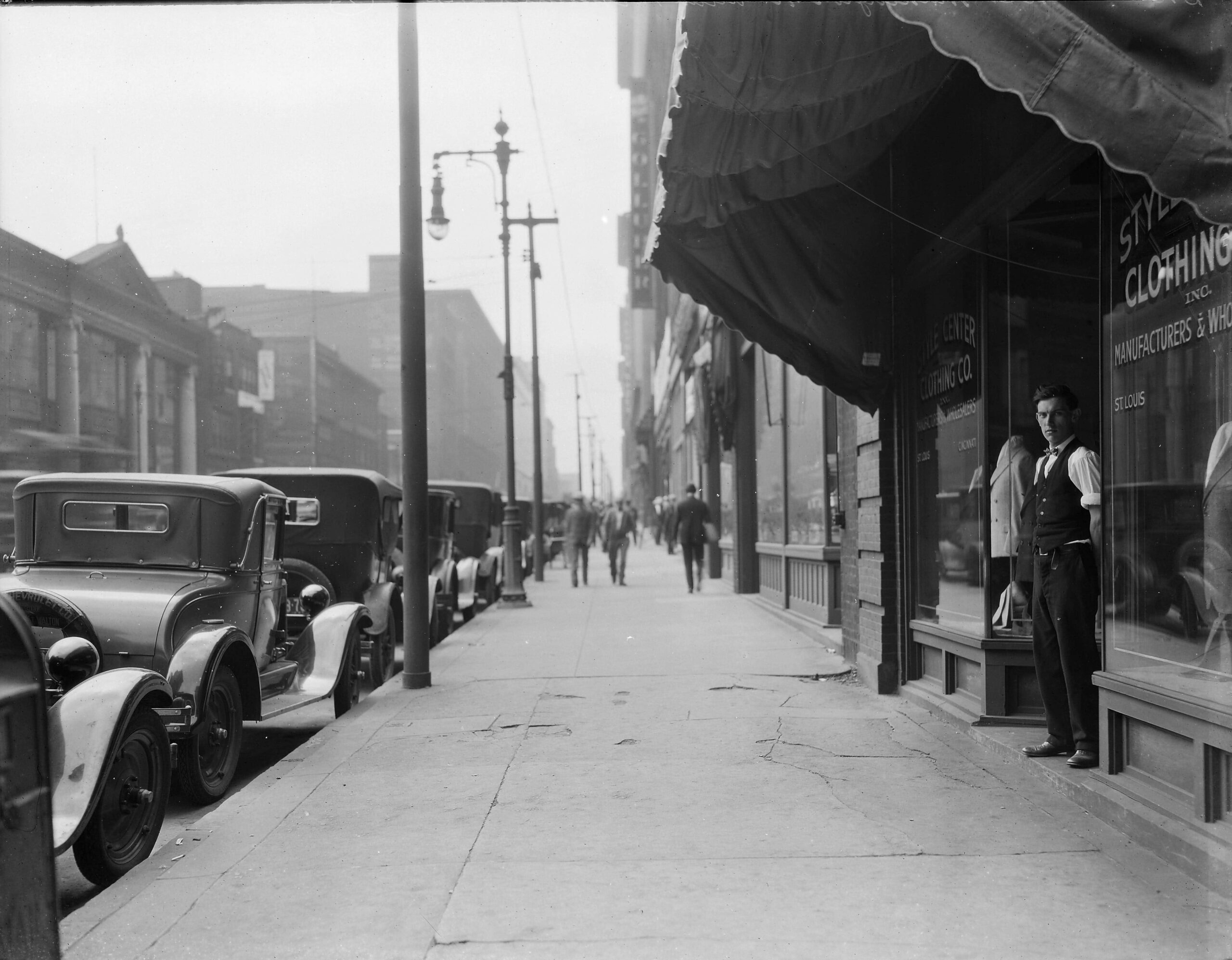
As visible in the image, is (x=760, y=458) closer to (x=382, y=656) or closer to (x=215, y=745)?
(x=382, y=656)

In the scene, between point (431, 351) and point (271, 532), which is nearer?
point (271, 532)

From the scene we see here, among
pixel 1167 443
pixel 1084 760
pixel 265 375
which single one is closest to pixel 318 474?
pixel 1084 760

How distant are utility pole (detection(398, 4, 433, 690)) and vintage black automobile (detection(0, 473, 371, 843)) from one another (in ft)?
3.18

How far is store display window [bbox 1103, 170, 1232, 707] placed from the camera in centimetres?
434

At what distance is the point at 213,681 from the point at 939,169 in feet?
18.8

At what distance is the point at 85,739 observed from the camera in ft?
14.9

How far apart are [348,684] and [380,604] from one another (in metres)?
2.00

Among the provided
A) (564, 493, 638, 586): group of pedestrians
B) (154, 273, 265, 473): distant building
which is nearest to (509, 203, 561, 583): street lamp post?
(564, 493, 638, 586): group of pedestrians

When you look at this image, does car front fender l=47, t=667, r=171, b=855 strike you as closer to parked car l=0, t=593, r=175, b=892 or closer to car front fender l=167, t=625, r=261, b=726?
parked car l=0, t=593, r=175, b=892

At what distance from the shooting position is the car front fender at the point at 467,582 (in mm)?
16828

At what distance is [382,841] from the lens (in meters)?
4.89

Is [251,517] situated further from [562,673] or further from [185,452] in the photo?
[185,452]

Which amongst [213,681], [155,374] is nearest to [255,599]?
[213,681]

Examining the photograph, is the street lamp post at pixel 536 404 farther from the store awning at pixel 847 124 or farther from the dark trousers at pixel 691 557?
the store awning at pixel 847 124
